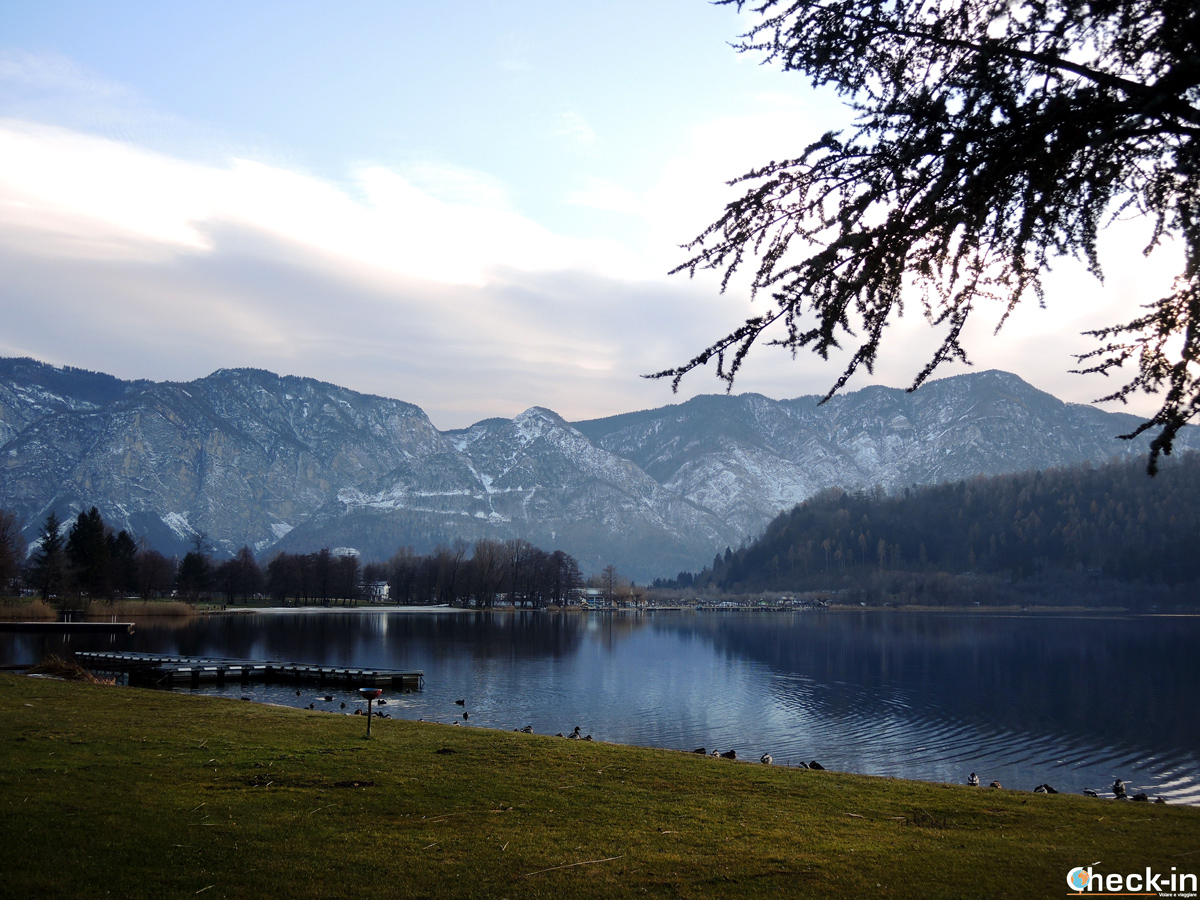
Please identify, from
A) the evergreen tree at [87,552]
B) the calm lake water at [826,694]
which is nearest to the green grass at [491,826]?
the calm lake water at [826,694]

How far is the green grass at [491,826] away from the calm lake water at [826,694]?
17470 millimetres

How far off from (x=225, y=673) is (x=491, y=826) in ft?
148

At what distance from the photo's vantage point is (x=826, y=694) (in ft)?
181

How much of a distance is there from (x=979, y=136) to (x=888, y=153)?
85cm

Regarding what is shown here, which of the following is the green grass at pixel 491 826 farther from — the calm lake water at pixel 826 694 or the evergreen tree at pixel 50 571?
the evergreen tree at pixel 50 571

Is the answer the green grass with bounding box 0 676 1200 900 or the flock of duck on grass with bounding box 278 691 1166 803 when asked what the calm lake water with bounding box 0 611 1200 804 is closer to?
the flock of duck on grass with bounding box 278 691 1166 803

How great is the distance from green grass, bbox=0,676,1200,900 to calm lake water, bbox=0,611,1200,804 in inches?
688

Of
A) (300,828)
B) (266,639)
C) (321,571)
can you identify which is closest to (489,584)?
(321,571)

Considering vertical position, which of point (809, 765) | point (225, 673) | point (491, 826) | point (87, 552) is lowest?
point (225, 673)

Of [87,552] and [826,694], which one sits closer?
[826,694]

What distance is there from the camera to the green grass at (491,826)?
30.1 ft

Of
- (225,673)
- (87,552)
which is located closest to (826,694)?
(225,673)

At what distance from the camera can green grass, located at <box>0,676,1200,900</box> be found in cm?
916

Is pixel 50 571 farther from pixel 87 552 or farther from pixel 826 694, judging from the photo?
pixel 826 694
